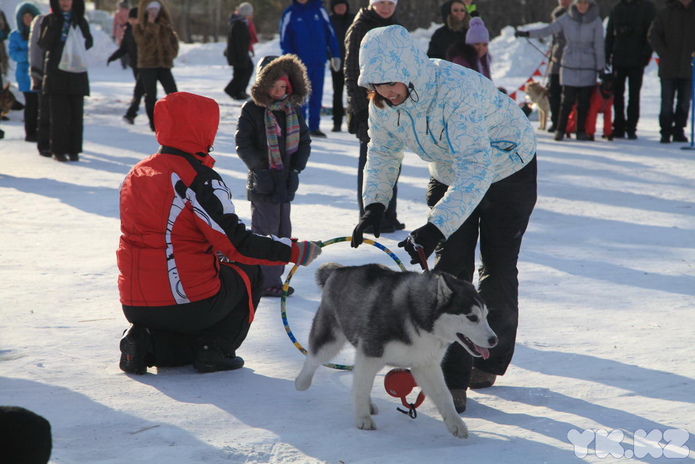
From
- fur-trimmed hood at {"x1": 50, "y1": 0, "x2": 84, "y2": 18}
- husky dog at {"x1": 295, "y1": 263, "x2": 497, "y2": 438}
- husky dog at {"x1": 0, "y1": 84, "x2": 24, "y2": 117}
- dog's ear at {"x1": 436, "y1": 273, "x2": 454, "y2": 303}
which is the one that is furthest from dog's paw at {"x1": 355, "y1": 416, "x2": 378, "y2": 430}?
husky dog at {"x1": 0, "y1": 84, "x2": 24, "y2": 117}

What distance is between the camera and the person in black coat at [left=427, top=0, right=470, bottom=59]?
347 inches

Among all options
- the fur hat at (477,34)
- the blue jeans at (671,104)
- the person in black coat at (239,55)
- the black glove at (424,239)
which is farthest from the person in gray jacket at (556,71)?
the black glove at (424,239)

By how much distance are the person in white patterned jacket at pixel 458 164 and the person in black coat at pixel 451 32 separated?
535 cm

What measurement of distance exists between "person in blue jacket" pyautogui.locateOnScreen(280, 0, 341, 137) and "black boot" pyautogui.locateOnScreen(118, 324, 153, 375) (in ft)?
25.3

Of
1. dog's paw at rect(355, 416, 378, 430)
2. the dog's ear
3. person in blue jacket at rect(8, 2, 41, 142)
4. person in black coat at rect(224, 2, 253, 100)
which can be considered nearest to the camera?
the dog's ear

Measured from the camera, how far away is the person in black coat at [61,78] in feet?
30.4

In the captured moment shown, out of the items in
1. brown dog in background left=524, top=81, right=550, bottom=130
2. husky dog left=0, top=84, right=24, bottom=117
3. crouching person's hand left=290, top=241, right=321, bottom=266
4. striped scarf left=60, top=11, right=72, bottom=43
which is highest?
striped scarf left=60, top=11, right=72, bottom=43

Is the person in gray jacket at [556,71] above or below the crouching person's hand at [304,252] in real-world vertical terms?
above

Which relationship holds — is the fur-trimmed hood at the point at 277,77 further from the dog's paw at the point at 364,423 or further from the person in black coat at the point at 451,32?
the person in black coat at the point at 451,32

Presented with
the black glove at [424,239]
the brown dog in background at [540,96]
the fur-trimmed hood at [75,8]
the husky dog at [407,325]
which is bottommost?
the husky dog at [407,325]

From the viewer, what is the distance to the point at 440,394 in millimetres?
3299

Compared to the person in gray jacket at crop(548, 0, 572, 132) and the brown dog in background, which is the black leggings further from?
the person in gray jacket at crop(548, 0, 572, 132)

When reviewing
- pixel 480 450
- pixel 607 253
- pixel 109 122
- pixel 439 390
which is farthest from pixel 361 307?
pixel 109 122

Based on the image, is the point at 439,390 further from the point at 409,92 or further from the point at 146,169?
the point at 146,169
